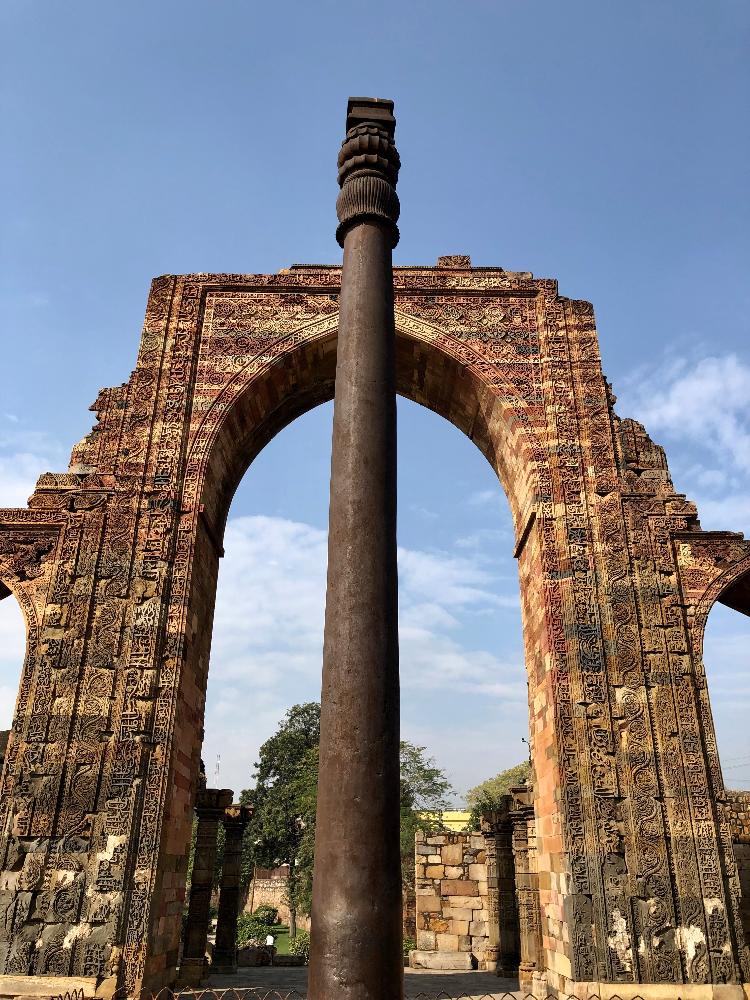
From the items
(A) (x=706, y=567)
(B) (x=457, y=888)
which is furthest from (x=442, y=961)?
(A) (x=706, y=567)

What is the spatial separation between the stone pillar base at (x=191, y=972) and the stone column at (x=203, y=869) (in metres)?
0.08

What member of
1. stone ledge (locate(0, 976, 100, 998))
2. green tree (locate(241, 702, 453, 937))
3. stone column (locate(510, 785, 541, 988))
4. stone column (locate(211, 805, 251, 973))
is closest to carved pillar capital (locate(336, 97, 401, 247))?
stone ledge (locate(0, 976, 100, 998))

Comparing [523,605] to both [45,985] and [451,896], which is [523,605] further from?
[451,896]

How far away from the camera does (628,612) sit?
28.6ft

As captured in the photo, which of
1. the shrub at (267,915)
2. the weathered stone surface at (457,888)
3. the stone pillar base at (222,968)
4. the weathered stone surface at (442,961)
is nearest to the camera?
the stone pillar base at (222,968)

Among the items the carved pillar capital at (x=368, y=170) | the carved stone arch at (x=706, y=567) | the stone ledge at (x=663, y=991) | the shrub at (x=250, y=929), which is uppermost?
the carved pillar capital at (x=368, y=170)

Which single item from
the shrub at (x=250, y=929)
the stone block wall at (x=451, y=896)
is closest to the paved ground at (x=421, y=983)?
the stone block wall at (x=451, y=896)

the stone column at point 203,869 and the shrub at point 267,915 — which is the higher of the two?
the stone column at point 203,869

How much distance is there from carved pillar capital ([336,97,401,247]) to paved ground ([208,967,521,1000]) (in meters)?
8.53

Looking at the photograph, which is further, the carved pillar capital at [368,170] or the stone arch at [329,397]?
the stone arch at [329,397]

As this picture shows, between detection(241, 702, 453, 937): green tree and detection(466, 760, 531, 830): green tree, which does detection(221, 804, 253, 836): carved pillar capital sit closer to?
detection(241, 702, 453, 937): green tree

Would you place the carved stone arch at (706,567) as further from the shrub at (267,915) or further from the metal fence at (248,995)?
the shrub at (267,915)

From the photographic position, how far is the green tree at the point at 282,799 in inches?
1289

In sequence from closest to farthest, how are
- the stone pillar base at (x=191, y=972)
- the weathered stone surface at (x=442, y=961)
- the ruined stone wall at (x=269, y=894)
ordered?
the stone pillar base at (x=191, y=972) < the weathered stone surface at (x=442, y=961) < the ruined stone wall at (x=269, y=894)
